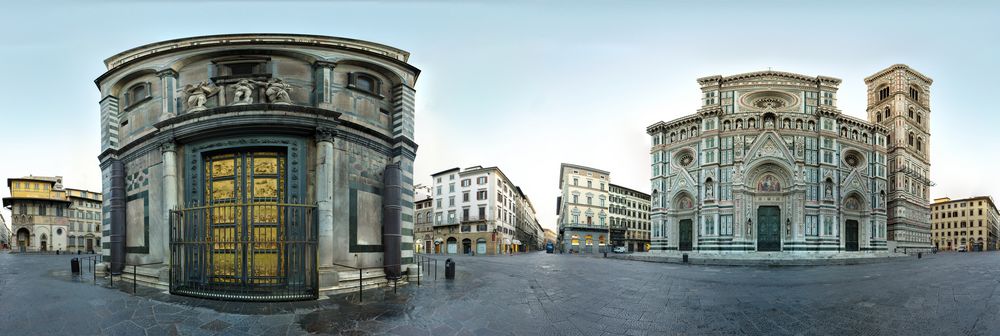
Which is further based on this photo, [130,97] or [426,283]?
[130,97]

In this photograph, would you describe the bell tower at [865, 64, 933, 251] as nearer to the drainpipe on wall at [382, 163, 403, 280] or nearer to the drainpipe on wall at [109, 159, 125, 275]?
the drainpipe on wall at [382, 163, 403, 280]

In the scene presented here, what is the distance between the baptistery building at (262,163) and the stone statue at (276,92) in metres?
0.03

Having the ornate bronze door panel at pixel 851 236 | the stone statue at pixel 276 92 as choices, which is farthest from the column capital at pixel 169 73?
the ornate bronze door panel at pixel 851 236

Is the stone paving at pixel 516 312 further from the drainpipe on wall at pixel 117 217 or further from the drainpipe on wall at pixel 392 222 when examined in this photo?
the drainpipe on wall at pixel 117 217

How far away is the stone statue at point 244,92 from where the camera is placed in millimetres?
12492

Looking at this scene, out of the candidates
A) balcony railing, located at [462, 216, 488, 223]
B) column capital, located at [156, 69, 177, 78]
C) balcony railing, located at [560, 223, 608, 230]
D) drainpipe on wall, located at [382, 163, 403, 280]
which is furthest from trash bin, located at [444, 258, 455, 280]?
balcony railing, located at [560, 223, 608, 230]

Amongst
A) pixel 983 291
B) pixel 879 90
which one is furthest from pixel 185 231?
pixel 879 90

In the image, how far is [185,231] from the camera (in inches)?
437

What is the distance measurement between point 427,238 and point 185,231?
48.7m

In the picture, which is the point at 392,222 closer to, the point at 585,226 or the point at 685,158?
the point at 685,158

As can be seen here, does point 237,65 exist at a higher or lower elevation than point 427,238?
higher

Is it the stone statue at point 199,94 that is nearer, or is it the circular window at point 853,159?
the stone statue at point 199,94

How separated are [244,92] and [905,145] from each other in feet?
221

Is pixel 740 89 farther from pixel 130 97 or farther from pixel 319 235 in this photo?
pixel 130 97
